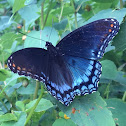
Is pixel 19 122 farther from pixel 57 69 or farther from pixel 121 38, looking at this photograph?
pixel 121 38

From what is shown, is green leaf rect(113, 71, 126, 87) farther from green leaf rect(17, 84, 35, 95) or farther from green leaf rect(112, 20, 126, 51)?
green leaf rect(17, 84, 35, 95)

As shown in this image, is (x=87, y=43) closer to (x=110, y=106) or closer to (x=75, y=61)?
(x=75, y=61)

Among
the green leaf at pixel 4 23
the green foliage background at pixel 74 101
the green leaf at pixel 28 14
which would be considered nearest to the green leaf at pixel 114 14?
the green foliage background at pixel 74 101

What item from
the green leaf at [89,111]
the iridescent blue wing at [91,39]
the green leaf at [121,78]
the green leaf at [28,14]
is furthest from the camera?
the green leaf at [28,14]

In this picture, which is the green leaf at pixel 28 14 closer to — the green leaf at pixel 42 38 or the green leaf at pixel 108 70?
the green leaf at pixel 42 38

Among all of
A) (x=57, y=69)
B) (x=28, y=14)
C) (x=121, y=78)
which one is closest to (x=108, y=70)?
(x=121, y=78)

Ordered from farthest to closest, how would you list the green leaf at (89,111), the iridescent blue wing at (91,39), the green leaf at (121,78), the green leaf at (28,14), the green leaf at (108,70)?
the green leaf at (28,14) → the green leaf at (121,78) → the green leaf at (108,70) → the iridescent blue wing at (91,39) → the green leaf at (89,111)
